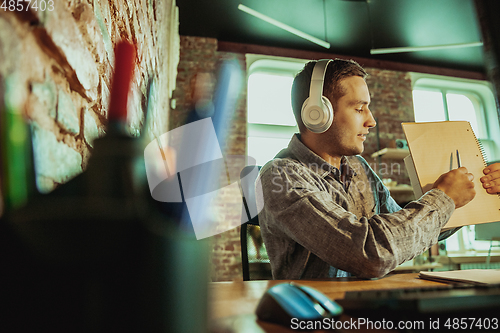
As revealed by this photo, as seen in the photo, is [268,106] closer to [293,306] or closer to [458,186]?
[458,186]

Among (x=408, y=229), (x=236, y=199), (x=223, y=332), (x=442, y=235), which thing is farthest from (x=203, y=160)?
(x=236, y=199)

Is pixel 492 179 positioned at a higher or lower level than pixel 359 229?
higher

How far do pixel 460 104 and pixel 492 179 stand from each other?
551 cm

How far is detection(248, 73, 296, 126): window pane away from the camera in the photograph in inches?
179

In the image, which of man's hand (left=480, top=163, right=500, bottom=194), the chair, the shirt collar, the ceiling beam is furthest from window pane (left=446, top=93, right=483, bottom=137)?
the chair

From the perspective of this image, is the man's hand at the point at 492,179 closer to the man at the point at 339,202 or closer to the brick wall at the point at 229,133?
the man at the point at 339,202

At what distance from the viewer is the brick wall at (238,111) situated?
147 inches

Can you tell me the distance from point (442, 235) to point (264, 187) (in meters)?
0.82

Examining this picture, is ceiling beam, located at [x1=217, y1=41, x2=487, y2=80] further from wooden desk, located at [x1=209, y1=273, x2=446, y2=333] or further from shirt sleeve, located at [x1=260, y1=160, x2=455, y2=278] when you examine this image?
wooden desk, located at [x1=209, y1=273, x2=446, y2=333]

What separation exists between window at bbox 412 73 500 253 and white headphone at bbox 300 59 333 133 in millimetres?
4559

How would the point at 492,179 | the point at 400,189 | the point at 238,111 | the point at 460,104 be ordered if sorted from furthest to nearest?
the point at 460,104 → the point at 238,111 → the point at 400,189 → the point at 492,179

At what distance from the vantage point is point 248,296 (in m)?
0.59

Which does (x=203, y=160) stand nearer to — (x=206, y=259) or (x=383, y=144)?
(x=206, y=259)

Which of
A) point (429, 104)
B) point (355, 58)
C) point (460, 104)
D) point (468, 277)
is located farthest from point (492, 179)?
point (460, 104)
